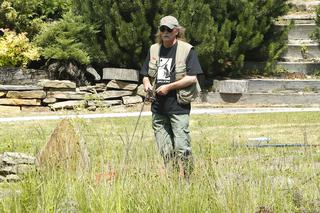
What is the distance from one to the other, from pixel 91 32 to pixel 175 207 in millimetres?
9991

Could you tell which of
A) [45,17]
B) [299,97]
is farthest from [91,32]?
[299,97]

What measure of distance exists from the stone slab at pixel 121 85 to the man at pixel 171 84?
784 centimetres

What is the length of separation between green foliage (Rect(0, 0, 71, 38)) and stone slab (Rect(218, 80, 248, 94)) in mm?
4082

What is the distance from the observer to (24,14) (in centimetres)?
1477

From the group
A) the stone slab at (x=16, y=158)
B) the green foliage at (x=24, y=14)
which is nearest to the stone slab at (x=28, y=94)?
the green foliage at (x=24, y=14)

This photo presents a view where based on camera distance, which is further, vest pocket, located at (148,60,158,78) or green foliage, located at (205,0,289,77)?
green foliage, located at (205,0,289,77)

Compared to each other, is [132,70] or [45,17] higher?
[45,17]

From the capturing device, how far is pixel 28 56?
13945 mm

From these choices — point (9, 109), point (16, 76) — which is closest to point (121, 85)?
point (16, 76)

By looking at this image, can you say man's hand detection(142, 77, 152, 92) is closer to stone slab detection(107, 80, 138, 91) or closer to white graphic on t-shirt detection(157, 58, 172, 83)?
white graphic on t-shirt detection(157, 58, 172, 83)

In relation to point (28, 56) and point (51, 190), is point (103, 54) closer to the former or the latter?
point (28, 56)

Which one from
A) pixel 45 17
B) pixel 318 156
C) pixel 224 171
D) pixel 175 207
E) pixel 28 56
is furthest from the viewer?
pixel 45 17

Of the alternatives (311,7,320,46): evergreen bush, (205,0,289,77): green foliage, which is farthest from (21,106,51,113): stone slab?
(311,7,320,46): evergreen bush

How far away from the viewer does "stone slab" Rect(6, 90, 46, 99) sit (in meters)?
13.9
